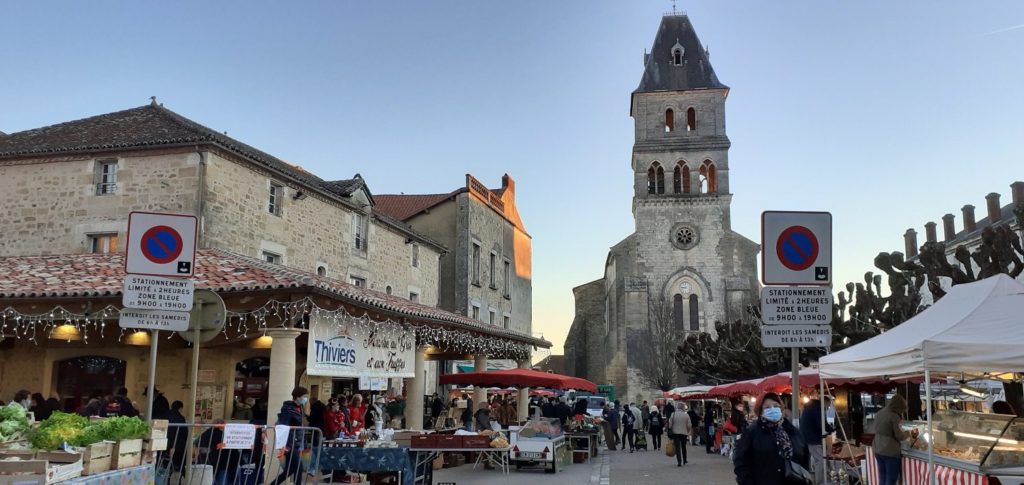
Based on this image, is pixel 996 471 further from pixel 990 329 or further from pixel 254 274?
pixel 254 274

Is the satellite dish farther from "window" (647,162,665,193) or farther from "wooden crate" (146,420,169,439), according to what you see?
"window" (647,162,665,193)

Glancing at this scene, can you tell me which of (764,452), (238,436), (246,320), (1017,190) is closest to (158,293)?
(238,436)

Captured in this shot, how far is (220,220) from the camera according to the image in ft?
56.9

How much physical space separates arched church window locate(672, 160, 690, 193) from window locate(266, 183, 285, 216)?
3517 cm

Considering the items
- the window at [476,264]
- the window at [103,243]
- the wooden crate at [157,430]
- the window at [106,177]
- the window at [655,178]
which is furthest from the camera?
the window at [655,178]

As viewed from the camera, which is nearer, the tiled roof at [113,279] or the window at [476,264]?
the tiled roof at [113,279]

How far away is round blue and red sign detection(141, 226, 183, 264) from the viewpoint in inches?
242

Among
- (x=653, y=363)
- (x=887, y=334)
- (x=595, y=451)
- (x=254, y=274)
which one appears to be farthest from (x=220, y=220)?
(x=653, y=363)

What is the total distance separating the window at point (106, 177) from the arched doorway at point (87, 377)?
12.8ft

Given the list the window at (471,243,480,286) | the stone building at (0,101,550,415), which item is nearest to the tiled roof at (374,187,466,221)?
the window at (471,243,480,286)

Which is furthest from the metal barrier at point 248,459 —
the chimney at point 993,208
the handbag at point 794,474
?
the chimney at point 993,208

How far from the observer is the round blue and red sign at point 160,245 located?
6148 mm

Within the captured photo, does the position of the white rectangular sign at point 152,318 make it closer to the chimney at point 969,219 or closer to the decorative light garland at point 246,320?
the decorative light garland at point 246,320

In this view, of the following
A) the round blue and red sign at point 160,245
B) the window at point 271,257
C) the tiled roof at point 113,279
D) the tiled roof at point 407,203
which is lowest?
the round blue and red sign at point 160,245
